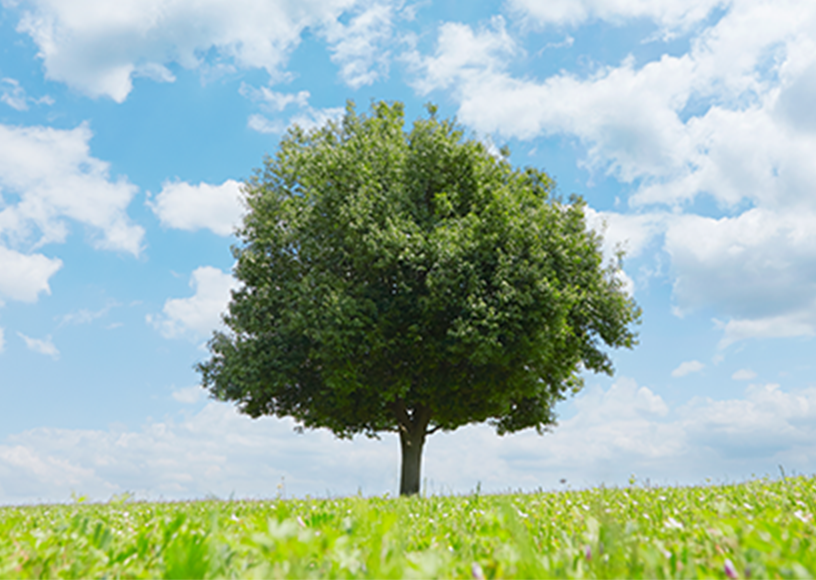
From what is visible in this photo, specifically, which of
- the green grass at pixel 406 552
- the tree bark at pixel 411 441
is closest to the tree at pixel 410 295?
the tree bark at pixel 411 441

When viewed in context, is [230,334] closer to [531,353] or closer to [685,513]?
[531,353]

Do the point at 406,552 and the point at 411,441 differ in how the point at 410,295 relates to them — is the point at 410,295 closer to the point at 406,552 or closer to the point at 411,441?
the point at 411,441

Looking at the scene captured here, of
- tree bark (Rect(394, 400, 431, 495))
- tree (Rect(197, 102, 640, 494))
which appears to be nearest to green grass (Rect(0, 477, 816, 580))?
tree (Rect(197, 102, 640, 494))

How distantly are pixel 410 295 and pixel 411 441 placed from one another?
22.2ft

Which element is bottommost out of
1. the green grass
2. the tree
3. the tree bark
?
the green grass

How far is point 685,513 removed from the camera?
22.5 ft

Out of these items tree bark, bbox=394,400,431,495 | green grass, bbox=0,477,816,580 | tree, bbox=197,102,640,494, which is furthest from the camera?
tree bark, bbox=394,400,431,495

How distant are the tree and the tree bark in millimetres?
64

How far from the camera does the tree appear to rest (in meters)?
19.3

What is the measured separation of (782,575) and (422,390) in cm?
1883

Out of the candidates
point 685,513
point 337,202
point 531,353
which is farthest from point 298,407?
point 685,513

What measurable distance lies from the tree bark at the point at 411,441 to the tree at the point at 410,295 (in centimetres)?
6

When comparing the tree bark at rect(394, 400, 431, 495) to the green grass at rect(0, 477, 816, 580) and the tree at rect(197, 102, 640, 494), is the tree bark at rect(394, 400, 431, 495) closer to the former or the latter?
the tree at rect(197, 102, 640, 494)

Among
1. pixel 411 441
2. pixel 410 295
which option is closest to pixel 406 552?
pixel 410 295
